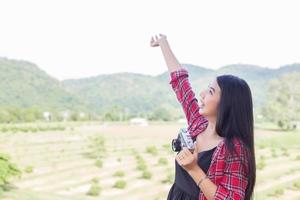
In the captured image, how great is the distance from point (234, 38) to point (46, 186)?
2.39 meters

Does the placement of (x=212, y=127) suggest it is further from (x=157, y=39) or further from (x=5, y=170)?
(x=5, y=170)

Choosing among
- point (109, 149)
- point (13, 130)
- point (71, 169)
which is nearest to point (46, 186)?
point (71, 169)

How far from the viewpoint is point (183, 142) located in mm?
650

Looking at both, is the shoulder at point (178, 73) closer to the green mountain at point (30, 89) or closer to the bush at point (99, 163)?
the bush at point (99, 163)

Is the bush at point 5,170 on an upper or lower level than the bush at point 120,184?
upper

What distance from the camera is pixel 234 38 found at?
143 inches

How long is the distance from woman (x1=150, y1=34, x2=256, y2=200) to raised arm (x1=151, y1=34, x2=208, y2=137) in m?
0.06

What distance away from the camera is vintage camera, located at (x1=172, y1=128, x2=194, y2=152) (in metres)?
0.64

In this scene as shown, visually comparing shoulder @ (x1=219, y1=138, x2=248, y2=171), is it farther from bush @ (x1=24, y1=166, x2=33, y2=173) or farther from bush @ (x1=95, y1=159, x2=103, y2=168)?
bush @ (x1=95, y1=159, x2=103, y2=168)

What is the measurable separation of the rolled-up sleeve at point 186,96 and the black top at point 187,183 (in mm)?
92

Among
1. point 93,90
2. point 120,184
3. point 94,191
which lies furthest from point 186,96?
point 93,90

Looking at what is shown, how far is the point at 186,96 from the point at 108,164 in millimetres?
6134

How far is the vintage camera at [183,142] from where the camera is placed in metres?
0.64

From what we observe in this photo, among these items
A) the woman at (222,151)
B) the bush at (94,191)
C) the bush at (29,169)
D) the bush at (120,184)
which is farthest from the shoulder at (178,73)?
the bush at (29,169)
